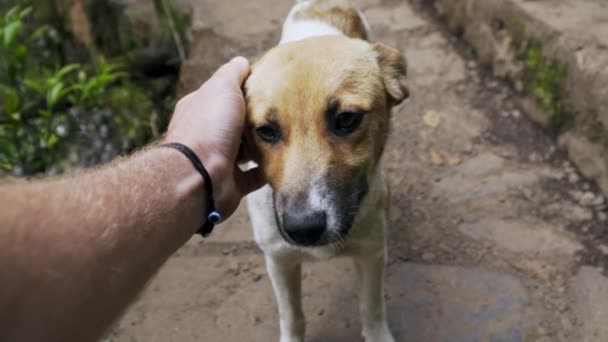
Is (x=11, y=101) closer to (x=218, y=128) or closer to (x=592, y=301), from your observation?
(x=218, y=128)

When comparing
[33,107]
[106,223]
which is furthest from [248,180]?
[33,107]

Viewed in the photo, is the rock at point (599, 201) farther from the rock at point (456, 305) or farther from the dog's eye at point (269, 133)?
the dog's eye at point (269, 133)

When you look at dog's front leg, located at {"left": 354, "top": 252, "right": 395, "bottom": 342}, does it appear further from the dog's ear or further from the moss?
the moss

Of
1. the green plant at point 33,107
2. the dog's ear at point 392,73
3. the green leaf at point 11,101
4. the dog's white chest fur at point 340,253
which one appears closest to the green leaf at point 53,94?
the green plant at point 33,107

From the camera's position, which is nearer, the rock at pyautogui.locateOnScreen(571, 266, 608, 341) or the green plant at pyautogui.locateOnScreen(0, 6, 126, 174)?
the rock at pyautogui.locateOnScreen(571, 266, 608, 341)

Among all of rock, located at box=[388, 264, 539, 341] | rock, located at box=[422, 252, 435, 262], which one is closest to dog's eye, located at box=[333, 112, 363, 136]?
rock, located at box=[388, 264, 539, 341]

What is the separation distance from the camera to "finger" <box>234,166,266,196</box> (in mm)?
2445

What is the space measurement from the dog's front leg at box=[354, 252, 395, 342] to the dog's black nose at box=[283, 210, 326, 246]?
0.78 meters

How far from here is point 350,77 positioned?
2217mm

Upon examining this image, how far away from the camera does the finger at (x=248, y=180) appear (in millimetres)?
2445

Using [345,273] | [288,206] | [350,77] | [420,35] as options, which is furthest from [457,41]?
[288,206]

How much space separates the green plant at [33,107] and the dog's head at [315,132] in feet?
8.59

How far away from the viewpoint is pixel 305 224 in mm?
1998

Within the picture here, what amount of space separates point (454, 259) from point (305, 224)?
168 centimetres
